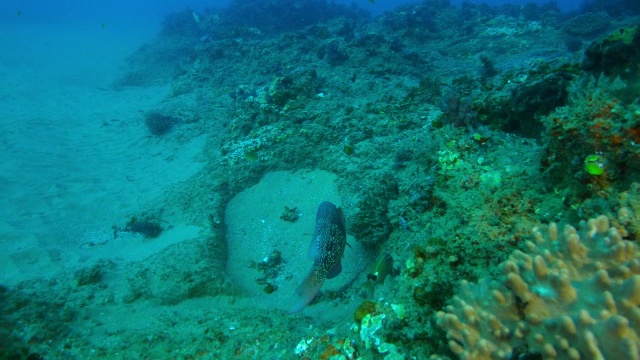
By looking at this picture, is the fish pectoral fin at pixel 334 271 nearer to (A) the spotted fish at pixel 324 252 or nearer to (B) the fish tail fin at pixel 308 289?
(A) the spotted fish at pixel 324 252

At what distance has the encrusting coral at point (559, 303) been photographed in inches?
65.1

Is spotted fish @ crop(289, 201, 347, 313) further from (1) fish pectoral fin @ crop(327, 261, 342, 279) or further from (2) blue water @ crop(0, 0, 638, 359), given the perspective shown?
(2) blue water @ crop(0, 0, 638, 359)

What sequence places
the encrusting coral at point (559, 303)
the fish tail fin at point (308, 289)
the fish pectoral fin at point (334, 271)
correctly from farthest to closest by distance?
the fish pectoral fin at point (334, 271)
the fish tail fin at point (308, 289)
the encrusting coral at point (559, 303)

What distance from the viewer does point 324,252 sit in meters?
4.29

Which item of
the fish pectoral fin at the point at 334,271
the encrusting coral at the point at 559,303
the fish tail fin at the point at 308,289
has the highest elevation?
the encrusting coral at the point at 559,303

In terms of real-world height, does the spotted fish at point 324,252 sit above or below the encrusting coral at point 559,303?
below

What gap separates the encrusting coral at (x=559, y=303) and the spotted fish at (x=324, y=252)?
205 centimetres

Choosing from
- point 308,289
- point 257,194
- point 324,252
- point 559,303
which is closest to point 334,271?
point 324,252

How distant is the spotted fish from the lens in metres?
3.97

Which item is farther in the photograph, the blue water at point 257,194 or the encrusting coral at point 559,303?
the blue water at point 257,194

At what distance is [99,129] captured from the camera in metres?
13.0

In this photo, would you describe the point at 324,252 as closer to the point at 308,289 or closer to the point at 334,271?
the point at 334,271

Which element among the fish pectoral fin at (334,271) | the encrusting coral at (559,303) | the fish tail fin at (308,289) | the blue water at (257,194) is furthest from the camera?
the fish pectoral fin at (334,271)

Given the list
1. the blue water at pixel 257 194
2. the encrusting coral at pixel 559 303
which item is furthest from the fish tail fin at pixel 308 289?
the encrusting coral at pixel 559 303
